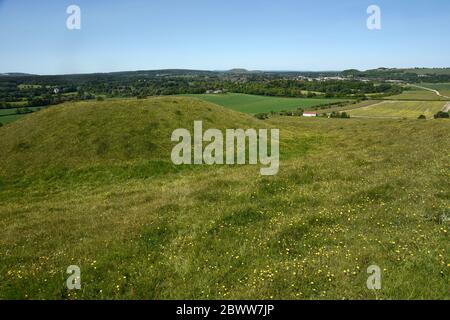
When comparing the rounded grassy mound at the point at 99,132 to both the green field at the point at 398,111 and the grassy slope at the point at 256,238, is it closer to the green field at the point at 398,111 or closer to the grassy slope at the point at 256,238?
the grassy slope at the point at 256,238

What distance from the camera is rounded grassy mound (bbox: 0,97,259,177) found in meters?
35.6

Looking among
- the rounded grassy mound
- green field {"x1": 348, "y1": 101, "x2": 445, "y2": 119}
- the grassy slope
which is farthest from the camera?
green field {"x1": 348, "y1": 101, "x2": 445, "y2": 119}

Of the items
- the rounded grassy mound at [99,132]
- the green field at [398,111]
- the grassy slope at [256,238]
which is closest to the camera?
the grassy slope at [256,238]

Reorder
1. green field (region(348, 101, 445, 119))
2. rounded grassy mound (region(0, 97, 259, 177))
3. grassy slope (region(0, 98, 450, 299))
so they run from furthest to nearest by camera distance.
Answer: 1. green field (region(348, 101, 445, 119))
2. rounded grassy mound (region(0, 97, 259, 177))
3. grassy slope (region(0, 98, 450, 299))

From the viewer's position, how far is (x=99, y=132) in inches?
1598

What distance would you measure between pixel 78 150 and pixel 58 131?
7.36m

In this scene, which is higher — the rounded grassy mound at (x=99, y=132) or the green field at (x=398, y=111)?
the green field at (x=398, y=111)

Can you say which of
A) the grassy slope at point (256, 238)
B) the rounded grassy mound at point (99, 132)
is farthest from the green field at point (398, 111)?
the grassy slope at point (256, 238)

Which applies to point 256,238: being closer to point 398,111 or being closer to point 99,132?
point 99,132

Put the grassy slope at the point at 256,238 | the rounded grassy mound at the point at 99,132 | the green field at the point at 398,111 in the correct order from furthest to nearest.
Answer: the green field at the point at 398,111 < the rounded grassy mound at the point at 99,132 < the grassy slope at the point at 256,238

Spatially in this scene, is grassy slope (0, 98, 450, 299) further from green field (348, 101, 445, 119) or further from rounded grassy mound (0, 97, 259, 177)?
green field (348, 101, 445, 119)

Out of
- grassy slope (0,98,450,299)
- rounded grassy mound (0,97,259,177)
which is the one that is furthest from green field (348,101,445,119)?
grassy slope (0,98,450,299)

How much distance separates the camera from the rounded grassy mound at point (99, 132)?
117 feet
